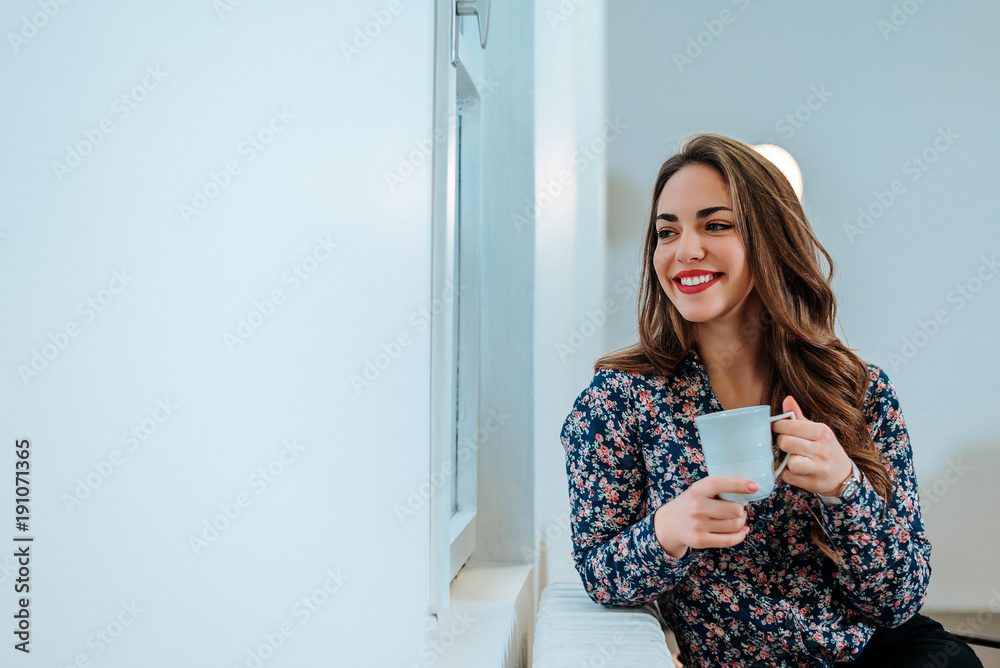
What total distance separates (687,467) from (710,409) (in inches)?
4.1

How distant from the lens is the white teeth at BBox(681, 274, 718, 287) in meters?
1.05

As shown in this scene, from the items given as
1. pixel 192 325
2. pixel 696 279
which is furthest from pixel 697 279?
pixel 192 325

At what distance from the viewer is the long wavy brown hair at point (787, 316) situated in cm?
104

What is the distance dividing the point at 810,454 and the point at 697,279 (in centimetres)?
32

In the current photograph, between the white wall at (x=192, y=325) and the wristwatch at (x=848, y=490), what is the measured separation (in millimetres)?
598

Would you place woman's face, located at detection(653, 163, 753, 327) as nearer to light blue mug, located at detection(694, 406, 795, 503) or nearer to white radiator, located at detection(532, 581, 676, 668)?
light blue mug, located at detection(694, 406, 795, 503)

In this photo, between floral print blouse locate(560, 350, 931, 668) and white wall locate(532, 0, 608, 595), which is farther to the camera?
white wall locate(532, 0, 608, 595)

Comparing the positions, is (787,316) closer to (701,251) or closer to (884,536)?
(701,251)

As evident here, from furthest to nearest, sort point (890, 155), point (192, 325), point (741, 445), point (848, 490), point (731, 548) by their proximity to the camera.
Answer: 1. point (890, 155)
2. point (731, 548)
3. point (848, 490)
4. point (741, 445)
5. point (192, 325)

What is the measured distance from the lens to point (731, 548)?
104 centimetres

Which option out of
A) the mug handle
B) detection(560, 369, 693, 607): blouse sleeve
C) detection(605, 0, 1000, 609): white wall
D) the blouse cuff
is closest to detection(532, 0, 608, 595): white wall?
detection(605, 0, 1000, 609): white wall

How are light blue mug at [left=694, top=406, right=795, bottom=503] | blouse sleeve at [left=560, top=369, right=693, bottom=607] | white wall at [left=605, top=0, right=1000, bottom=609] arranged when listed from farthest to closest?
1. white wall at [left=605, top=0, right=1000, bottom=609]
2. blouse sleeve at [left=560, top=369, right=693, bottom=607]
3. light blue mug at [left=694, top=406, right=795, bottom=503]

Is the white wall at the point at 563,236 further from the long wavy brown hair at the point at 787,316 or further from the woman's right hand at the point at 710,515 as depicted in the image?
the woman's right hand at the point at 710,515

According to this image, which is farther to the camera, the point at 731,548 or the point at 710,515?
the point at 731,548
